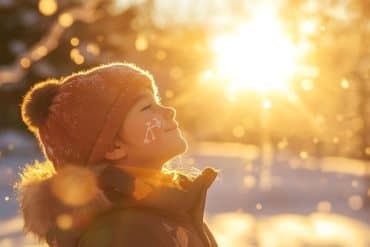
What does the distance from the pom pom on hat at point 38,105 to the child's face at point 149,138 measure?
0.27 meters

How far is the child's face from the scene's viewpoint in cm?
276

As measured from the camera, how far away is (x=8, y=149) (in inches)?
1138

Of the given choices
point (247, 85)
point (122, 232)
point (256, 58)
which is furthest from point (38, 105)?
point (247, 85)

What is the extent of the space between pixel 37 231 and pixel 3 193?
42.3ft

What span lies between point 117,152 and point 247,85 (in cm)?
1994

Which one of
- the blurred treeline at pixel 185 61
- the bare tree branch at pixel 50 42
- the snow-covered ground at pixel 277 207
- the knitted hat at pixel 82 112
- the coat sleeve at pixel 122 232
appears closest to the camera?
the coat sleeve at pixel 122 232

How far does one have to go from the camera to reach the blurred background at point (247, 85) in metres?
12.5

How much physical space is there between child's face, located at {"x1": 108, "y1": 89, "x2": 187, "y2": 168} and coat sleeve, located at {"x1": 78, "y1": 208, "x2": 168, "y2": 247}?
0.83 feet

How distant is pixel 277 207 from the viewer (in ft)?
48.5

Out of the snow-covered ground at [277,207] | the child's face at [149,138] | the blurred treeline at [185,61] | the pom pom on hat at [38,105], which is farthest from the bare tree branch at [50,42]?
the child's face at [149,138]

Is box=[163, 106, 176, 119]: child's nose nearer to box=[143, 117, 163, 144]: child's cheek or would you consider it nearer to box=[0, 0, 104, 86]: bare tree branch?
box=[143, 117, 163, 144]: child's cheek

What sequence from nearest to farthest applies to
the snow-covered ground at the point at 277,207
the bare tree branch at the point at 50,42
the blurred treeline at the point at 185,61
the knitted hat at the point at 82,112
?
the knitted hat at the point at 82,112 < the snow-covered ground at the point at 277,207 < the blurred treeline at the point at 185,61 < the bare tree branch at the point at 50,42

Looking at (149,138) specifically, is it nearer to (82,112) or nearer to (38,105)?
(82,112)

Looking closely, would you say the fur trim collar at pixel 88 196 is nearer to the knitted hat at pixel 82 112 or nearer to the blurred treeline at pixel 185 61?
the knitted hat at pixel 82 112
